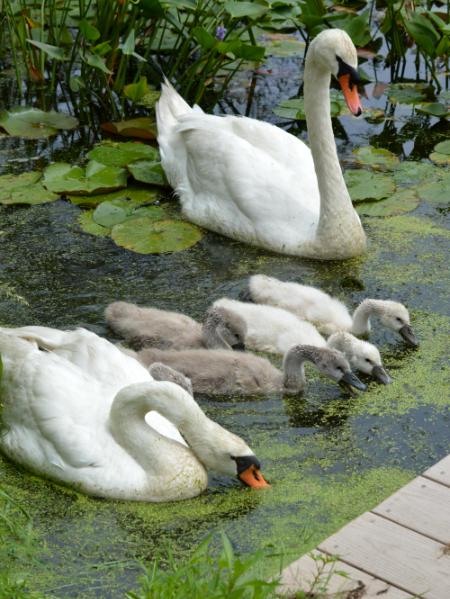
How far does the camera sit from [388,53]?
34.1 feet

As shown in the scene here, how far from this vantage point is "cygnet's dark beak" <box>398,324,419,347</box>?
20.2 ft

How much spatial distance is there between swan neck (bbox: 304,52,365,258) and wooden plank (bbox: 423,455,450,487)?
241cm

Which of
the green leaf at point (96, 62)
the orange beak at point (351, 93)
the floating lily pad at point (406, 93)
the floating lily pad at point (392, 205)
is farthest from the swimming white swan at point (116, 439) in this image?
the floating lily pad at point (406, 93)

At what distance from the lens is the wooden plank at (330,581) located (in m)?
4.14

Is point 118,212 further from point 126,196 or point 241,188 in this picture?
point 241,188

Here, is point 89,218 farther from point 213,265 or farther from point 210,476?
point 210,476

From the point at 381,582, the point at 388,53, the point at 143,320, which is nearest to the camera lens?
the point at 381,582

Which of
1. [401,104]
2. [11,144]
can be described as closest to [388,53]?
[401,104]

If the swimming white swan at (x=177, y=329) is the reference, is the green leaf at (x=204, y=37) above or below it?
above

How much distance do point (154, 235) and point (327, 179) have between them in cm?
103

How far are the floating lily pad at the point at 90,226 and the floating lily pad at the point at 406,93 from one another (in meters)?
2.85

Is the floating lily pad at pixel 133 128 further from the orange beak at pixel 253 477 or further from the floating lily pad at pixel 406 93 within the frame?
the orange beak at pixel 253 477

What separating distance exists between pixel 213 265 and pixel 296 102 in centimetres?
247

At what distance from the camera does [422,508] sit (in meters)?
4.62
